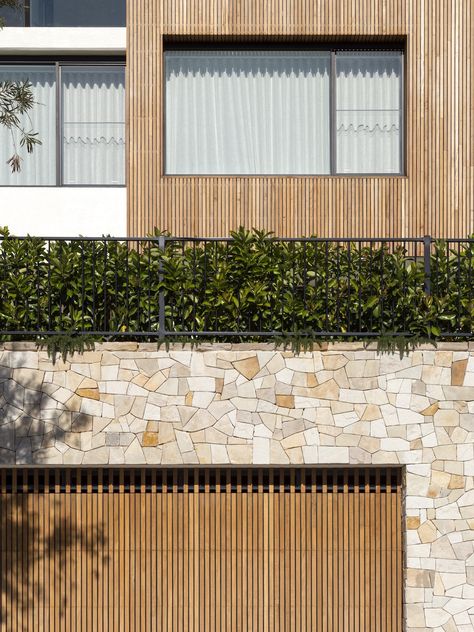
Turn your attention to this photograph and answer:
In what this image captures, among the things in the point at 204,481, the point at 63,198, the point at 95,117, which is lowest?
the point at 204,481

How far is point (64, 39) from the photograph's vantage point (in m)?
11.1

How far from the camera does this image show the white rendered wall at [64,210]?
11.1 metres

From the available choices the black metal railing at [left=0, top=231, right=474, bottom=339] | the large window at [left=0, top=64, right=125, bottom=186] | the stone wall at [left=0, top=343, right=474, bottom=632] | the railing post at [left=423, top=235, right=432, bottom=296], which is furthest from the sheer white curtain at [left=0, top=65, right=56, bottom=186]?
the railing post at [left=423, top=235, right=432, bottom=296]

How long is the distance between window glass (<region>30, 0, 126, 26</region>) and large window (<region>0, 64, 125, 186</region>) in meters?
0.63

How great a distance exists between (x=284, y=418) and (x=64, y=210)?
493 centimetres

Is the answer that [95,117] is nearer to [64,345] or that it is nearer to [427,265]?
[64,345]

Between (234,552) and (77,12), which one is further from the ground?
(77,12)

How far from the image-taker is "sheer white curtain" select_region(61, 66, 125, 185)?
37.6 ft

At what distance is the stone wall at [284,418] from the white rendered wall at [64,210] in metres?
3.24

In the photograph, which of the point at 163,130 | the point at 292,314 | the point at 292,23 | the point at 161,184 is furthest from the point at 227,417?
the point at 292,23

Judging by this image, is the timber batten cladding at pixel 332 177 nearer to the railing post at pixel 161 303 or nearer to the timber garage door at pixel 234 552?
the railing post at pixel 161 303

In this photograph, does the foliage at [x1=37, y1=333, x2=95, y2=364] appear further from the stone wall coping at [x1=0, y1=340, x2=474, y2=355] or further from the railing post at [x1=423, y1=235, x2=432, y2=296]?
the railing post at [x1=423, y1=235, x2=432, y2=296]

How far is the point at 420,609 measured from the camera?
834cm

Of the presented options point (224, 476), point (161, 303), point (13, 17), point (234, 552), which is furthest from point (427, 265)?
point (13, 17)
